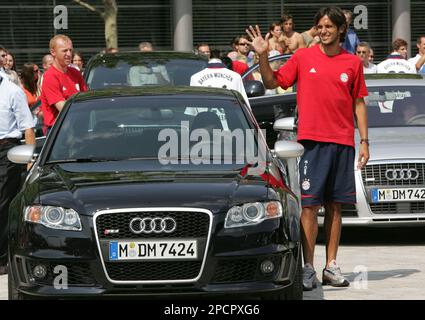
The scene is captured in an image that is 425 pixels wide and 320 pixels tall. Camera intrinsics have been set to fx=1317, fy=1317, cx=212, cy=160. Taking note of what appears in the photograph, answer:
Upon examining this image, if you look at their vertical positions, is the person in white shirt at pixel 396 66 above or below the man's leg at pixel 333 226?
above

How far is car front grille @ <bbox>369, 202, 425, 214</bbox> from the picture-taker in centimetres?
1193

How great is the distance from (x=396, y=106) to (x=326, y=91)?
396 centimetres

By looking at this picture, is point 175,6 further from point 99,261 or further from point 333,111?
point 99,261

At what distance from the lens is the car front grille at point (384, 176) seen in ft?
39.1

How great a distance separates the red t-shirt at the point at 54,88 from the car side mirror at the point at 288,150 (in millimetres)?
3650

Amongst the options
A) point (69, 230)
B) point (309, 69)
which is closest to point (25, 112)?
point (309, 69)

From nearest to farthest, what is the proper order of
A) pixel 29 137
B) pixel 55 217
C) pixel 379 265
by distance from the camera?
pixel 55 217, pixel 379 265, pixel 29 137

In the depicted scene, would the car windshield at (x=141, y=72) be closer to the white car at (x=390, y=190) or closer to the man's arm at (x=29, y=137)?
the white car at (x=390, y=190)

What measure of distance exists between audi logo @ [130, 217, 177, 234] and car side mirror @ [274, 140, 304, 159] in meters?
1.44

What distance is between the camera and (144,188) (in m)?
7.99

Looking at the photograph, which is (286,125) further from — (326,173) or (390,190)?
(390,190)

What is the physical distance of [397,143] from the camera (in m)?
12.3

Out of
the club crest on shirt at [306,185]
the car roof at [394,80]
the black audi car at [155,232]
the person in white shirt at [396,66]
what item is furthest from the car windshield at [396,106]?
the person in white shirt at [396,66]

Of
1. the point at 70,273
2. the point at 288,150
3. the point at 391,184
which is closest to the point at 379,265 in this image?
the point at 391,184
